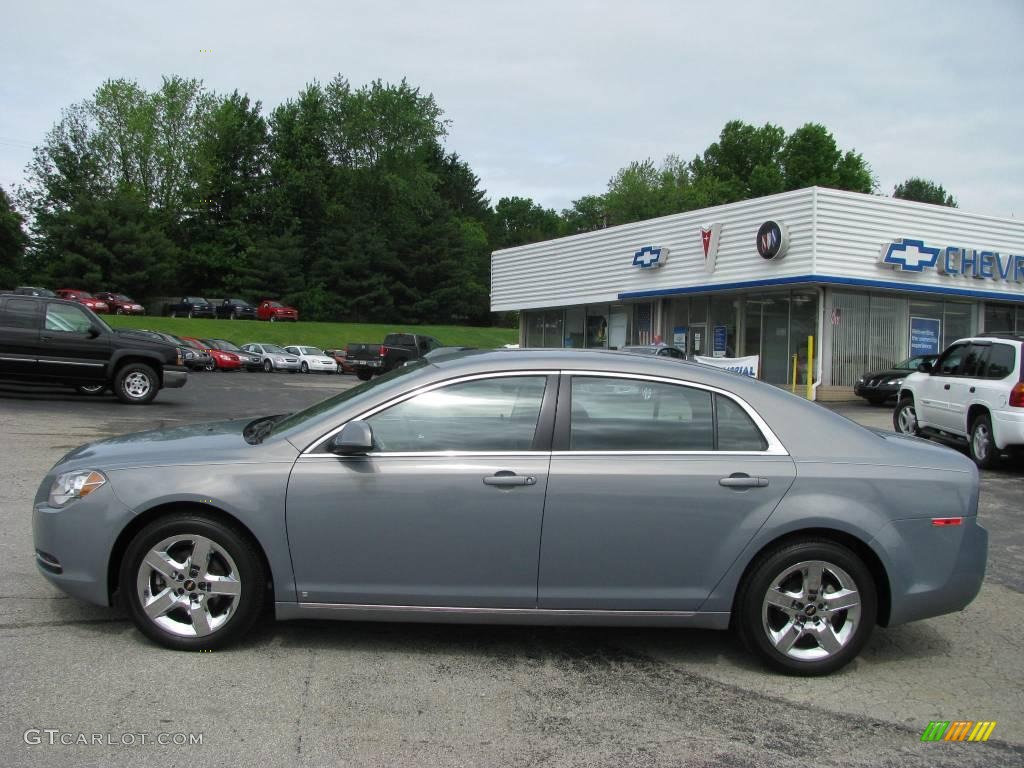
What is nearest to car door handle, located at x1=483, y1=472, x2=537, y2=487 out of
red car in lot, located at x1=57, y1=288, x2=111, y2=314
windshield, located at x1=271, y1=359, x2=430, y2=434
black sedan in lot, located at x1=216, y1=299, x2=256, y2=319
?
windshield, located at x1=271, y1=359, x2=430, y2=434

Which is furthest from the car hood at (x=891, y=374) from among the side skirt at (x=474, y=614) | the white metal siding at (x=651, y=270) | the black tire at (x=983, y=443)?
the side skirt at (x=474, y=614)

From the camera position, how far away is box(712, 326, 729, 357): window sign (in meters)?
29.0

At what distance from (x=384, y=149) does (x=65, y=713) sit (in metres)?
75.3

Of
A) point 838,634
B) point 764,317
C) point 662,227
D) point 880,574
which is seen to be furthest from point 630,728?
point 662,227

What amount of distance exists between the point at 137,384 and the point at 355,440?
14150mm

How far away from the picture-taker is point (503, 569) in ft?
13.6

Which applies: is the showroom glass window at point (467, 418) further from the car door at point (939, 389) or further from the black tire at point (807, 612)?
the car door at point (939, 389)

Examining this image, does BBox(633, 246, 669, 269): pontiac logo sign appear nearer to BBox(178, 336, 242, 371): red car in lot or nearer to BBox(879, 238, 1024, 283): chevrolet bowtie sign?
BBox(879, 238, 1024, 283): chevrolet bowtie sign

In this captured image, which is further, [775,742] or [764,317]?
[764,317]

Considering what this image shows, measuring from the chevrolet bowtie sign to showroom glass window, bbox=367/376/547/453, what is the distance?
76.5 ft

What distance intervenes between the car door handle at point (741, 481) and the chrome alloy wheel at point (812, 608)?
1.43ft

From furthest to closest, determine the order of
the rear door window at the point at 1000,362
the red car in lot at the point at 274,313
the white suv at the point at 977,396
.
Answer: the red car in lot at the point at 274,313
the rear door window at the point at 1000,362
the white suv at the point at 977,396

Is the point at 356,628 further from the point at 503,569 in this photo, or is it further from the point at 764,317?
the point at 764,317

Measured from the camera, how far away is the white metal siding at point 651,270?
25.1 meters
